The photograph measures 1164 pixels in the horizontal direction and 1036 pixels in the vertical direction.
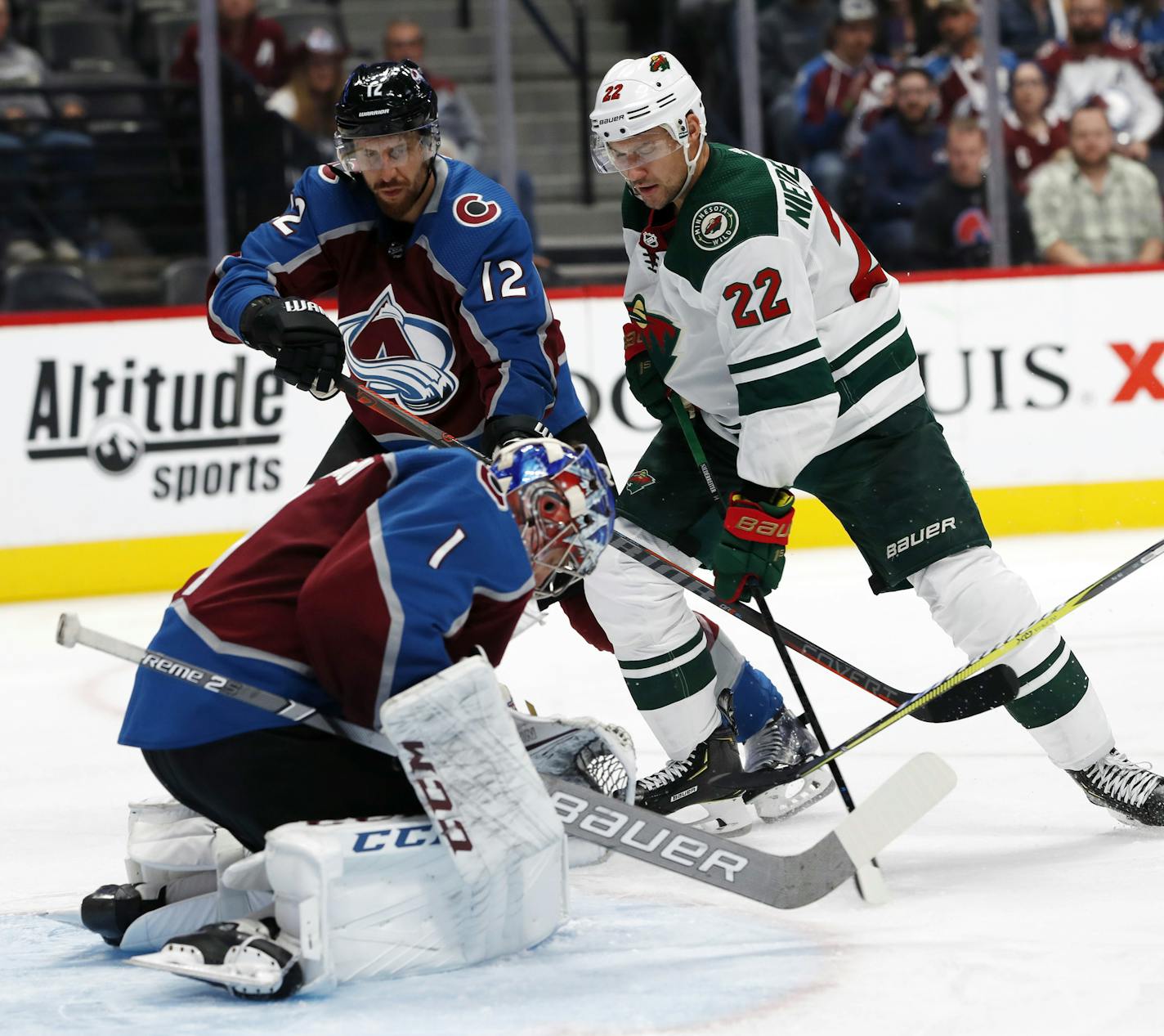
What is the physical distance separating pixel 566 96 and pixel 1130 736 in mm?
4296

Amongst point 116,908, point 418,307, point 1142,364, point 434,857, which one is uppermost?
point 418,307

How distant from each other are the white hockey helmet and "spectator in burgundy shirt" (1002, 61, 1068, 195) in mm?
3745

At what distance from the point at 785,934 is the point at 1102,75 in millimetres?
4945

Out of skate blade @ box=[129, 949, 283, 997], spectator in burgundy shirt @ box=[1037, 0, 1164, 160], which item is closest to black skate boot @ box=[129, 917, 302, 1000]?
skate blade @ box=[129, 949, 283, 997]

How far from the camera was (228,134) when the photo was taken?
5.95 m

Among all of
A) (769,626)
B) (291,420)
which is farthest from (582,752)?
(291,420)

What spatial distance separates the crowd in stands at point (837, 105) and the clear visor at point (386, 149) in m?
3.15

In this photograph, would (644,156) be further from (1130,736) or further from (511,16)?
(511,16)

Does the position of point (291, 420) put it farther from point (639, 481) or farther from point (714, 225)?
point (714, 225)

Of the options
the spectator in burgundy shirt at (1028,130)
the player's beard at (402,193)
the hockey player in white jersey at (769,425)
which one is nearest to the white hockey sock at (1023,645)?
the hockey player in white jersey at (769,425)

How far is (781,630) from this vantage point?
9.39ft

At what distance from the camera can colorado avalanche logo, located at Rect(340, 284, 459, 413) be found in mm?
2949

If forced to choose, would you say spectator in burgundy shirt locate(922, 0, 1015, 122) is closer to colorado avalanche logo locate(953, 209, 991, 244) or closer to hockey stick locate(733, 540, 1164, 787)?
colorado avalanche logo locate(953, 209, 991, 244)

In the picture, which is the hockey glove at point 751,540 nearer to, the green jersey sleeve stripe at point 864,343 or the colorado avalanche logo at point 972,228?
the green jersey sleeve stripe at point 864,343
